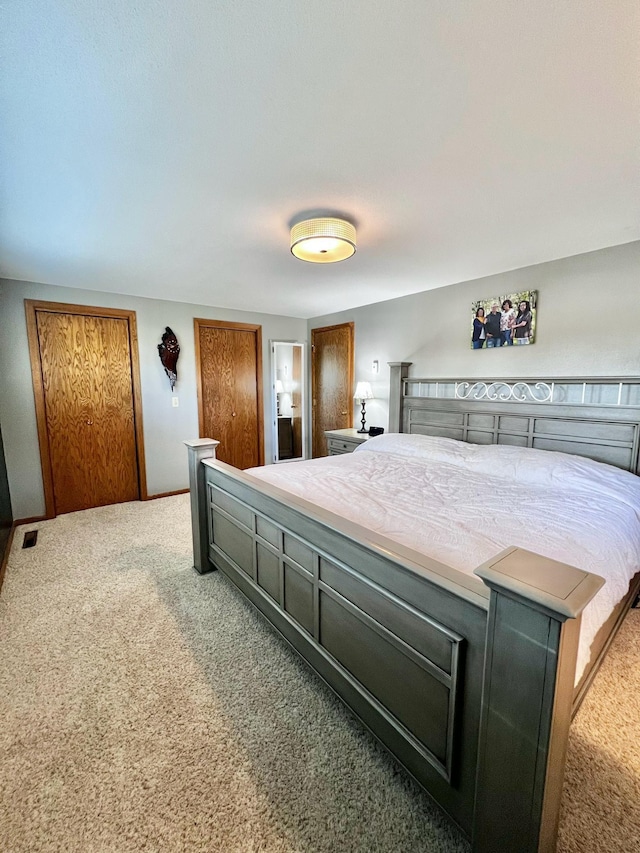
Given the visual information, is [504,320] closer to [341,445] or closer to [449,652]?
[341,445]

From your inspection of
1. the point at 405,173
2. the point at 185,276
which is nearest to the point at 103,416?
the point at 185,276

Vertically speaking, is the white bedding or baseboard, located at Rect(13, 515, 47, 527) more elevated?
the white bedding

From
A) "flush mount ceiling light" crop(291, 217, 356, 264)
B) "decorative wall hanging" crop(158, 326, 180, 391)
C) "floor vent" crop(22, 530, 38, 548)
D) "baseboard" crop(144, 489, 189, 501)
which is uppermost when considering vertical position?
"flush mount ceiling light" crop(291, 217, 356, 264)

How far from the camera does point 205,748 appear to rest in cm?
142

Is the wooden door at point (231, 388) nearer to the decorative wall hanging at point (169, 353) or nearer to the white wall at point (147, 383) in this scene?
the white wall at point (147, 383)

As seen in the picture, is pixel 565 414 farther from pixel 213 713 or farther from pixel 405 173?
pixel 213 713

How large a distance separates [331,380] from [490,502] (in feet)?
11.7

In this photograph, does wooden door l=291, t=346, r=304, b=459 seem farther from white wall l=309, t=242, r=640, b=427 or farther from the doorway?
white wall l=309, t=242, r=640, b=427

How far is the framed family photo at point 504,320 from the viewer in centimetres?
306

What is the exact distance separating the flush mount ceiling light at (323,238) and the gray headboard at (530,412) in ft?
6.35

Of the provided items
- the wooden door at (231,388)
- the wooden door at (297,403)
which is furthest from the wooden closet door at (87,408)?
the wooden door at (297,403)

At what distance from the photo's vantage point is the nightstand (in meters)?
4.13

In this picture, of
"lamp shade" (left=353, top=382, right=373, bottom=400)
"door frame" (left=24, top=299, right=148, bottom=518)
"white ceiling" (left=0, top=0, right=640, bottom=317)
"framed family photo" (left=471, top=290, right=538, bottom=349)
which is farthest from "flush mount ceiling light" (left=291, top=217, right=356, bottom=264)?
"door frame" (left=24, top=299, right=148, bottom=518)

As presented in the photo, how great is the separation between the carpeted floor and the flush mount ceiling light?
7.55 feet
